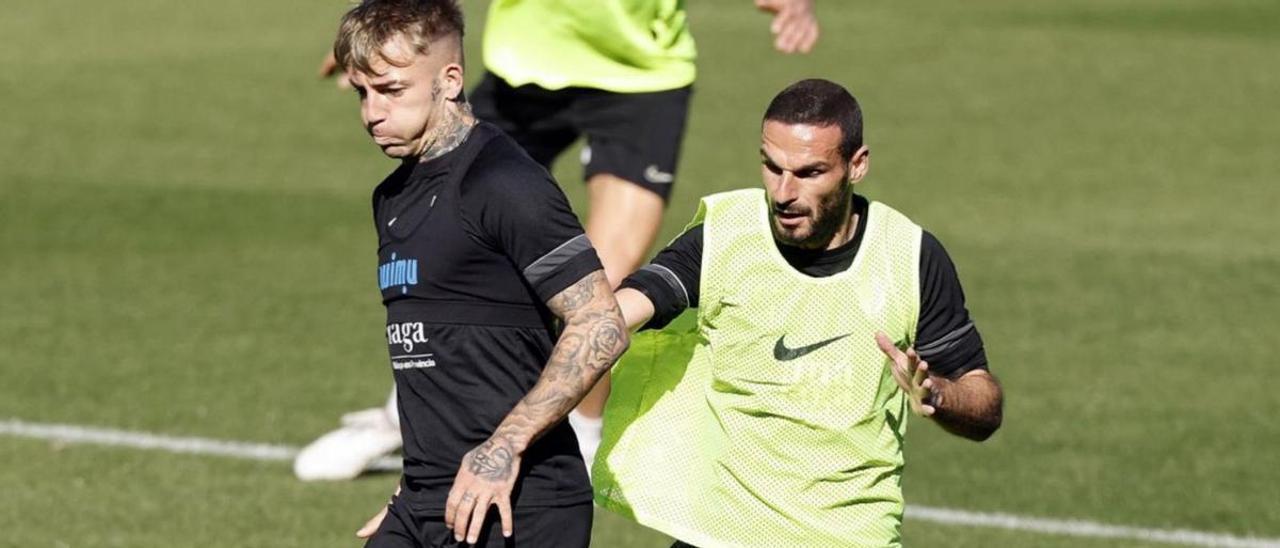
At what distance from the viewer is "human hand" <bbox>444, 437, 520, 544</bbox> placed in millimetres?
5047

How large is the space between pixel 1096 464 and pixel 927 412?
3.93m

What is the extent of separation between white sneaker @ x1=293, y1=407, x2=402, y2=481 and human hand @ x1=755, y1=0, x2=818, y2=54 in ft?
6.64

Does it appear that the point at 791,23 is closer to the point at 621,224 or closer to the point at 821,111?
the point at 621,224

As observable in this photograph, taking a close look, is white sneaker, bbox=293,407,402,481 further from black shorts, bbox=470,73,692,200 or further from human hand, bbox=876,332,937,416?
human hand, bbox=876,332,937,416

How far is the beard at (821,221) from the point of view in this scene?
5.46 m

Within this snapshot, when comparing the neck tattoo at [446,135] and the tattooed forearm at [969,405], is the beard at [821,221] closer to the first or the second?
the tattooed forearm at [969,405]

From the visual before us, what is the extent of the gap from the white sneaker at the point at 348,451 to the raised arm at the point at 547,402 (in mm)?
3466

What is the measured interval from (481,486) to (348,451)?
358cm

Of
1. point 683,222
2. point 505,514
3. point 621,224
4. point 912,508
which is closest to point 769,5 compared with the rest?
point 621,224

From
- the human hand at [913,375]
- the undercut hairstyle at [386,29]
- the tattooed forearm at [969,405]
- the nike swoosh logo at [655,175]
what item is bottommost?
the nike swoosh logo at [655,175]

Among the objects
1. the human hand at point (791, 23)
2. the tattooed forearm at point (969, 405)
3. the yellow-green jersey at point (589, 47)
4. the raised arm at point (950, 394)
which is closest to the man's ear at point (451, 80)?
the raised arm at point (950, 394)

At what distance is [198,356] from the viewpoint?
1065 cm

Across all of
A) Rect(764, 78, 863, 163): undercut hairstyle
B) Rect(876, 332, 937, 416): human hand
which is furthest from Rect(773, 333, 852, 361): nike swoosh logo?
Rect(764, 78, 863, 163): undercut hairstyle

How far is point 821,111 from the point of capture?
17.9 ft
